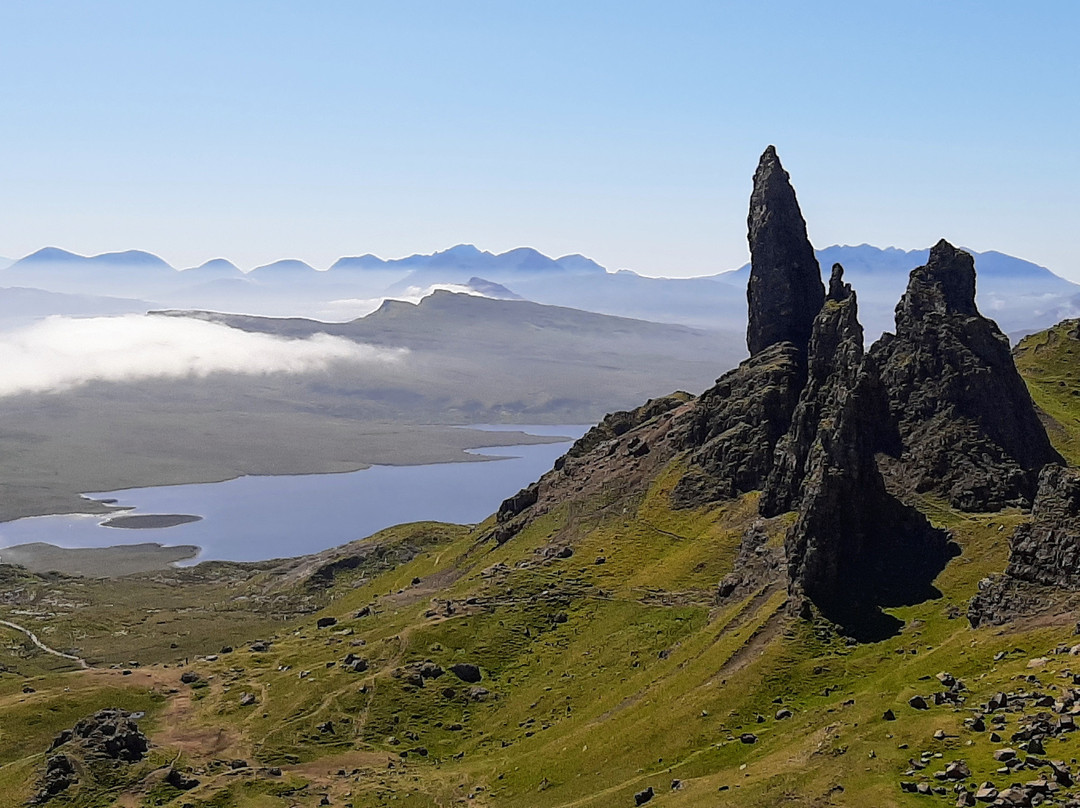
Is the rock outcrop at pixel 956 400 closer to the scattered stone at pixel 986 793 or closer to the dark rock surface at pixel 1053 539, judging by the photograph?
the dark rock surface at pixel 1053 539

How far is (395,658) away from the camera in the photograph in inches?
6329

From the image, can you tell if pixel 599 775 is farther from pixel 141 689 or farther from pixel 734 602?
pixel 141 689

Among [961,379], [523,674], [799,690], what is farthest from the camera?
[961,379]

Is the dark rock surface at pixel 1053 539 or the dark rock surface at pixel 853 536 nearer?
the dark rock surface at pixel 1053 539

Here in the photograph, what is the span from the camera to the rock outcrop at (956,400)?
152000 millimetres

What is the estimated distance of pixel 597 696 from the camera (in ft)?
432

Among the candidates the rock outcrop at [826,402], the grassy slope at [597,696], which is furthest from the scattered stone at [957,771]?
the rock outcrop at [826,402]

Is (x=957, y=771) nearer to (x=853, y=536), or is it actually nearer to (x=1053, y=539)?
(x=1053, y=539)

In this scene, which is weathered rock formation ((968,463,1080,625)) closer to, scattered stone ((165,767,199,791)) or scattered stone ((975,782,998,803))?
scattered stone ((975,782,998,803))

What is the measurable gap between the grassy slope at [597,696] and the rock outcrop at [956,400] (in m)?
8.57

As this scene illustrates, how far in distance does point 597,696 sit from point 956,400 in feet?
250

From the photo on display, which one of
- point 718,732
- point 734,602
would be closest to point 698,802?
point 718,732

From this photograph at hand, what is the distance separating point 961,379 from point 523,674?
82735 mm

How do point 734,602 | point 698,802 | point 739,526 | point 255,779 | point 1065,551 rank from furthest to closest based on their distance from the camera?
point 739,526 < point 734,602 < point 255,779 < point 1065,551 < point 698,802
